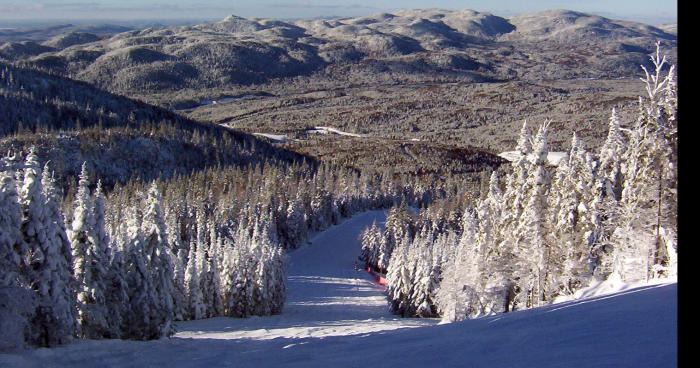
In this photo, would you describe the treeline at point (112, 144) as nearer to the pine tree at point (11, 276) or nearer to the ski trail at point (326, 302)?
the ski trail at point (326, 302)

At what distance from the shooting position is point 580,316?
51.5 ft

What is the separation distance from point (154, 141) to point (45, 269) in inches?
5758

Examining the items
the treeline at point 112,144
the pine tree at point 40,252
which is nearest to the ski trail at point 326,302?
the pine tree at point 40,252

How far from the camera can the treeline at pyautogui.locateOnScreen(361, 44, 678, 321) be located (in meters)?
25.5

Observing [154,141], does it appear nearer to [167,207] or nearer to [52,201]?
[167,207]

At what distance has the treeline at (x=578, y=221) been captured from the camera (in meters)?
25.5

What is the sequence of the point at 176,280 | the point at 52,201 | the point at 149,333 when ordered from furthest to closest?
the point at 176,280, the point at 149,333, the point at 52,201

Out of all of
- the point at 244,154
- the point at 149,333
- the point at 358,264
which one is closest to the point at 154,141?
the point at 244,154

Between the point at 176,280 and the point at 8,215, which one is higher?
the point at 8,215

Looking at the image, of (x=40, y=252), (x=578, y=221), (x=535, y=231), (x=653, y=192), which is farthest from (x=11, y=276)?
(x=578, y=221)

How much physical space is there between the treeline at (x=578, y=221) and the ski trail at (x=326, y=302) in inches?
368

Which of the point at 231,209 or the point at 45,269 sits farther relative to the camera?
the point at 231,209

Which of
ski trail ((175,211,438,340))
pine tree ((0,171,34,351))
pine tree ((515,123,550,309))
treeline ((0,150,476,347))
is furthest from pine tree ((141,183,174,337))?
pine tree ((515,123,550,309))
